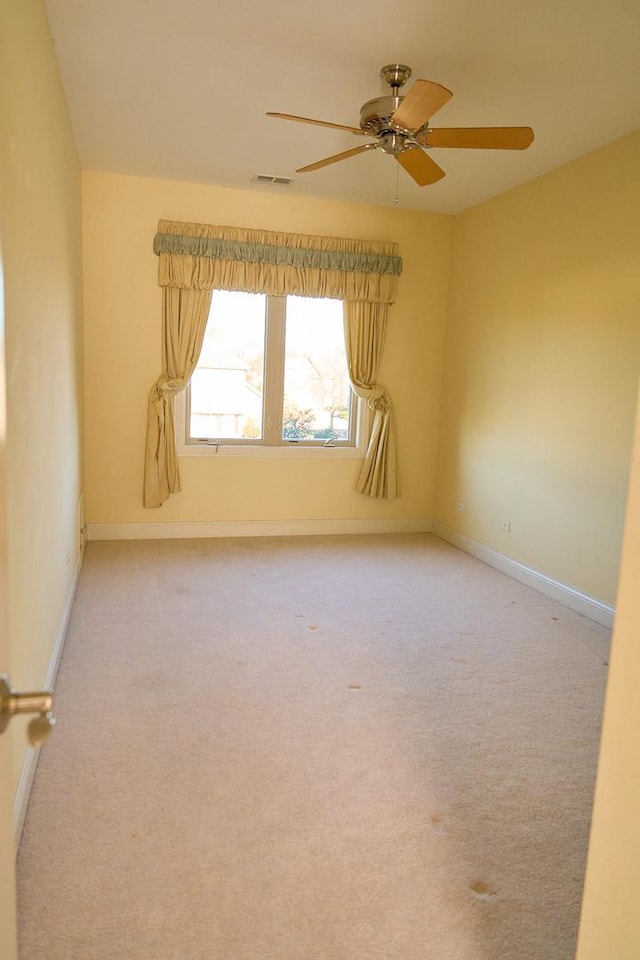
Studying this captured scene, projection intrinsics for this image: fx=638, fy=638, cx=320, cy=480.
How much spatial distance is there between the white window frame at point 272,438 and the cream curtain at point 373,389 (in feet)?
0.52

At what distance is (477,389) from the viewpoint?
5.08 meters

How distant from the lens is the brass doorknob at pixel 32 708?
2.51ft

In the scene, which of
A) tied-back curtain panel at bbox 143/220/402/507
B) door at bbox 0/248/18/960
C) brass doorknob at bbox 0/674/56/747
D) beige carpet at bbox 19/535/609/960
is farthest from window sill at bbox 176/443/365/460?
brass doorknob at bbox 0/674/56/747

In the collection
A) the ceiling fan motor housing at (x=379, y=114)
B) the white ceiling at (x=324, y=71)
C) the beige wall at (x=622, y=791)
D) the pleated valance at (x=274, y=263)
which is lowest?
the beige wall at (x=622, y=791)

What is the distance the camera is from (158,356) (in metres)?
4.96

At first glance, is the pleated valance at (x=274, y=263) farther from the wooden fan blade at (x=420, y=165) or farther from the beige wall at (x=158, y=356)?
the wooden fan blade at (x=420, y=165)

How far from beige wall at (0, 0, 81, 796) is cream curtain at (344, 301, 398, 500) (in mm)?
2414

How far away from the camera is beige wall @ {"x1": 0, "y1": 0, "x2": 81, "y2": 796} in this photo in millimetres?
1798

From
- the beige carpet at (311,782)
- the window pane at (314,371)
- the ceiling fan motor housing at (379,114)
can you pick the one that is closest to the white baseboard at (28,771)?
the beige carpet at (311,782)

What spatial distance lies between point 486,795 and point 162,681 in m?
1.43

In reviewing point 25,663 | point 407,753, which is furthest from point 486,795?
point 25,663

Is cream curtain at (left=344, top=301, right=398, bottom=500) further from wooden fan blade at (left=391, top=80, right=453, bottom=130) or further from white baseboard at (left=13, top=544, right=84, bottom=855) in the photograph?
white baseboard at (left=13, top=544, right=84, bottom=855)

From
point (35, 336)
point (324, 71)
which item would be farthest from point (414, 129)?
point (35, 336)

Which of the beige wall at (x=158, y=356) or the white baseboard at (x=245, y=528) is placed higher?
the beige wall at (x=158, y=356)
